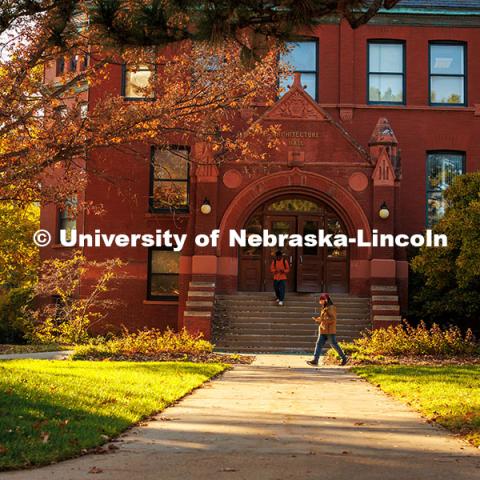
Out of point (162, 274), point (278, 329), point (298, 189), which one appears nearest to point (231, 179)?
point (298, 189)

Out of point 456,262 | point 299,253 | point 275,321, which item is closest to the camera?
point 456,262

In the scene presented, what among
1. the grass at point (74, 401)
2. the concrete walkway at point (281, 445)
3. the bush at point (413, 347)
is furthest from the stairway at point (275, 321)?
the concrete walkway at point (281, 445)

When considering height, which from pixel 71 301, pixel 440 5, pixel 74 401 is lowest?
pixel 74 401

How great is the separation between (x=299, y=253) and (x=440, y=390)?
1313cm

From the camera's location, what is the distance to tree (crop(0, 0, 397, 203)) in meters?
7.58

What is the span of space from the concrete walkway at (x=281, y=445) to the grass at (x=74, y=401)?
10.4 inches

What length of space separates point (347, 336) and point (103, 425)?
1383 centimetres

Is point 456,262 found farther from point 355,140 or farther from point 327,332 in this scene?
point 355,140

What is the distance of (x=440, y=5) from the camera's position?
88.0ft

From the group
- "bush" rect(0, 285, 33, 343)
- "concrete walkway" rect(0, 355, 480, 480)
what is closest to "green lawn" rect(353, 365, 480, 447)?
"concrete walkway" rect(0, 355, 480, 480)

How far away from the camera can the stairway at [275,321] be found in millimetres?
20641

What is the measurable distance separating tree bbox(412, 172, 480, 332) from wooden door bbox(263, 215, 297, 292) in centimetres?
390

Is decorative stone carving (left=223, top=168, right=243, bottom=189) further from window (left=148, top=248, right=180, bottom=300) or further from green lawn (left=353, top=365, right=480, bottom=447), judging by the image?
green lawn (left=353, top=365, right=480, bottom=447)

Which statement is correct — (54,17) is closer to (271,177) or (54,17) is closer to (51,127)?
(51,127)
